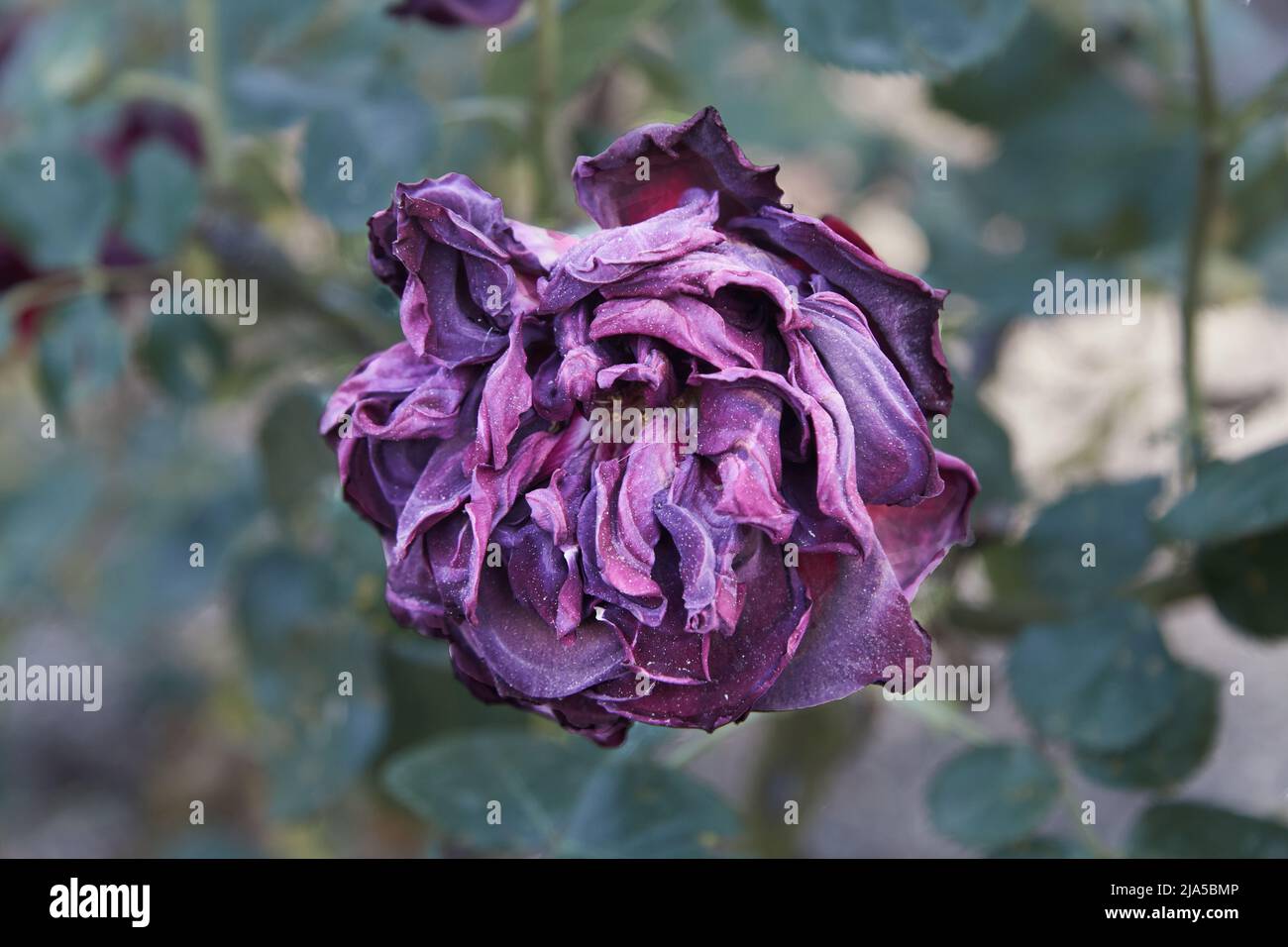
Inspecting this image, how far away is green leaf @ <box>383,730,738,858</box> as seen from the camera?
0.58 meters

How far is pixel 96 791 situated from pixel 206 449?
0.55 m

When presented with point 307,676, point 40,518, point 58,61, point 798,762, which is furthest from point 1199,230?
point 40,518

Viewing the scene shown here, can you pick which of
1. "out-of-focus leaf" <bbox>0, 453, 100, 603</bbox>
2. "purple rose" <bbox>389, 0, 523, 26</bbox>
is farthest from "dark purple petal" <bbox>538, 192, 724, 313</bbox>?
"out-of-focus leaf" <bbox>0, 453, 100, 603</bbox>

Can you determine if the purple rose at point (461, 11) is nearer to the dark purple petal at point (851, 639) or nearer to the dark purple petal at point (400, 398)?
the dark purple petal at point (400, 398)

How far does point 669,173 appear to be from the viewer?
411 mm

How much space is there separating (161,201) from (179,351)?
9cm

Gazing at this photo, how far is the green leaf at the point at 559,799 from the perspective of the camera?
0.58 m

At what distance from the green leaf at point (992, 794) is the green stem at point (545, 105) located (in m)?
0.36

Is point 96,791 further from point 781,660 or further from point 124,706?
point 781,660

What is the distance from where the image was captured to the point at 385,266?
16.8 inches

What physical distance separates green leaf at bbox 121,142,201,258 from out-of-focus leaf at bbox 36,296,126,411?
0.05 meters

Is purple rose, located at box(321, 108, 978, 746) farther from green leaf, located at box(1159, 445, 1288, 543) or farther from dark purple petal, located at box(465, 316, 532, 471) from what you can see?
green leaf, located at box(1159, 445, 1288, 543)

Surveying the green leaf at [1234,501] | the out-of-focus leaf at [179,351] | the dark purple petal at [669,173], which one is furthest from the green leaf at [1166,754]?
the out-of-focus leaf at [179,351]

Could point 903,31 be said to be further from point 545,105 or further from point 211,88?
point 211,88
